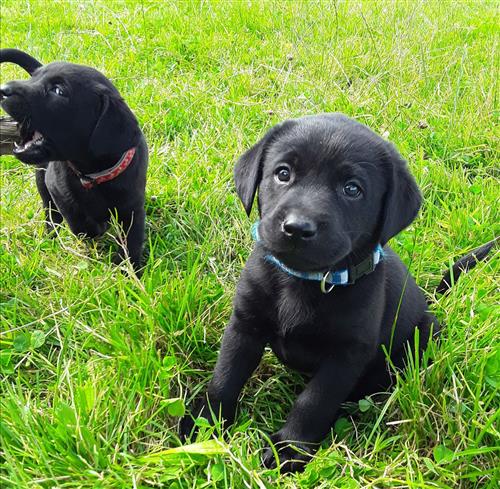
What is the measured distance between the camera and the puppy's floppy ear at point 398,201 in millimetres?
1814

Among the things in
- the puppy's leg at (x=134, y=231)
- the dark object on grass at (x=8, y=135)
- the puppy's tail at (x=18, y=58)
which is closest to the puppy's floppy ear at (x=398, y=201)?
the puppy's leg at (x=134, y=231)

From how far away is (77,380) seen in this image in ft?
5.97

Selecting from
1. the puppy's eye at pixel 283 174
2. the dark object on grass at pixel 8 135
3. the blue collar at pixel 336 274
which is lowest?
the dark object on grass at pixel 8 135

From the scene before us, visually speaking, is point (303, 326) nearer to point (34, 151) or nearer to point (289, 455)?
point (289, 455)

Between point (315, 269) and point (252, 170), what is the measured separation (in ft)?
1.46

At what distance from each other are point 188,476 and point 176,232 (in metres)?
1.56

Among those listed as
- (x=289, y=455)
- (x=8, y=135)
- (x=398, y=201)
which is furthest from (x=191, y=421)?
(x=8, y=135)

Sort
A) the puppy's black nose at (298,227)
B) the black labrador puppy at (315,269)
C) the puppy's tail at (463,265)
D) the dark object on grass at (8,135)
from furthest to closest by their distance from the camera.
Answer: the dark object on grass at (8,135) < the puppy's tail at (463,265) < the black labrador puppy at (315,269) < the puppy's black nose at (298,227)

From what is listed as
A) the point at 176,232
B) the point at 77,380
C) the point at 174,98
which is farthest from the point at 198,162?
the point at 77,380

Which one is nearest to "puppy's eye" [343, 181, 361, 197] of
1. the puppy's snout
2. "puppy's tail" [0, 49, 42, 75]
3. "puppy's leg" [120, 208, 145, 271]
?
"puppy's leg" [120, 208, 145, 271]

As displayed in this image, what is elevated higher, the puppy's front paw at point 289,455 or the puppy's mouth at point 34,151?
the puppy's mouth at point 34,151

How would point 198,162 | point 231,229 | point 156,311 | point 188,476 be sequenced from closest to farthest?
point 188,476 → point 156,311 → point 231,229 → point 198,162

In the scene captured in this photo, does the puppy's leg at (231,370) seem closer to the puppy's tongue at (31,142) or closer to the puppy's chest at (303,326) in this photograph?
the puppy's chest at (303,326)

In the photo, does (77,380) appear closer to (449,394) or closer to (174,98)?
(449,394)
